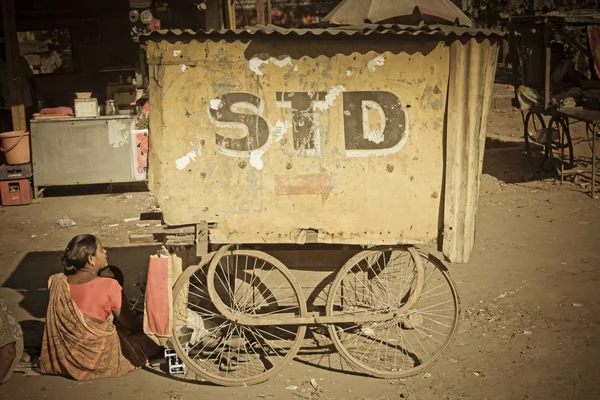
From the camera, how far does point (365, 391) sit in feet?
16.5

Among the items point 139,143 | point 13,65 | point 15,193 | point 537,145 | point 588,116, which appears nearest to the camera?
point 588,116

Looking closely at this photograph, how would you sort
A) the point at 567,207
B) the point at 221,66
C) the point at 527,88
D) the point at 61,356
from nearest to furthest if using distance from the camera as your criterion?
1. the point at 221,66
2. the point at 61,356
3. the point at 567,207
4. the point at 527,88

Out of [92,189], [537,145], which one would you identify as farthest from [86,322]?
[537,145]

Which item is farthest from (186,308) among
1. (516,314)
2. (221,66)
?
(516,314)

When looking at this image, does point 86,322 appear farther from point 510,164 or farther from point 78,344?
point 510,164

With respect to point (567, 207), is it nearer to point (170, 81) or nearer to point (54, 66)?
point (170, 81)

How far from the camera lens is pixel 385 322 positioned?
5.55 meters

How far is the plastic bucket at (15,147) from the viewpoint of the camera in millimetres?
11234

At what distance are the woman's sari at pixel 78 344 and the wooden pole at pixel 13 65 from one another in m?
7.43

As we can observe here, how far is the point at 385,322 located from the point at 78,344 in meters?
2.41

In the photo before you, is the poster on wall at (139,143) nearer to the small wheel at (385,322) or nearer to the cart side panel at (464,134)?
the small wheel at (385,322)

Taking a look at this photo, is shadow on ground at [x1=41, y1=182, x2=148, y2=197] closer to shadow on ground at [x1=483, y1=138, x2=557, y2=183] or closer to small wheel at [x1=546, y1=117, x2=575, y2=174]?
shadow on ground at [x1=483, y1=138, x2=557, y2=183]

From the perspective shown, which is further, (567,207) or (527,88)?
(527,88)

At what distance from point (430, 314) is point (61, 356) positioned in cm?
324
